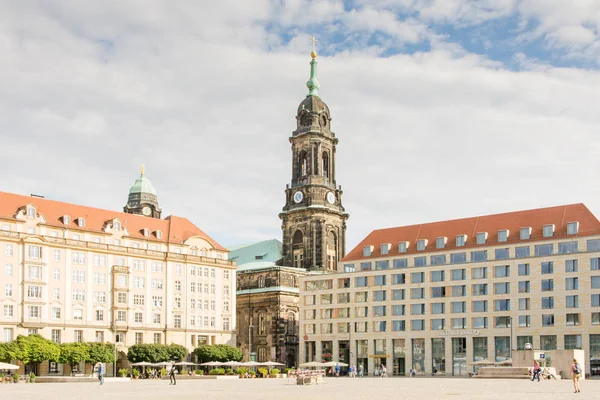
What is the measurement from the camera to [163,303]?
10619 cm

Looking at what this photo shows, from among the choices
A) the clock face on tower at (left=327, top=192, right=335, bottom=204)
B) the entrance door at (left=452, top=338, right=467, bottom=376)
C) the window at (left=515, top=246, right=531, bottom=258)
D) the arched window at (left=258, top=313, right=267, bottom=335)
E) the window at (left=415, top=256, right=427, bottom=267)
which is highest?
the clock face on tower at (left=327, top=192, right=335, bottom=204)

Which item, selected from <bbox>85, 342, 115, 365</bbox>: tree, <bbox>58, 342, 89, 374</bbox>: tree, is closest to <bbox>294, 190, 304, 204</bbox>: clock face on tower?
<bbox>85, 342, 115, 365</bbox>: tree

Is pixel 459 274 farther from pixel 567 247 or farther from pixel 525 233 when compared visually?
pixel 567 247

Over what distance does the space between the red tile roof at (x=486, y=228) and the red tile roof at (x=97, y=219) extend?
2089cm

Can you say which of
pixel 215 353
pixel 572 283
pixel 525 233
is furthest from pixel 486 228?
pixel 215 353

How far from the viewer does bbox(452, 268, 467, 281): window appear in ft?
345

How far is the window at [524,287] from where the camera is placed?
100m

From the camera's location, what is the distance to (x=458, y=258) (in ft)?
349

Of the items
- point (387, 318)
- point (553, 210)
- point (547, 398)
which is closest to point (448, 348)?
point (387, 318)

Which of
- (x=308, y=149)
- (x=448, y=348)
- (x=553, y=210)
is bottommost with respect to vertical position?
(x=448, y=348)

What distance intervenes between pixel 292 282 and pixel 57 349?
52319mm

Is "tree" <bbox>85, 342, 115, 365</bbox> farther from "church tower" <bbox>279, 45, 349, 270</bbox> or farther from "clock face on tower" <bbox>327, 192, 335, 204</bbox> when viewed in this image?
"clock face on tower" <bbox>327, 192, 335, 204</bbox>

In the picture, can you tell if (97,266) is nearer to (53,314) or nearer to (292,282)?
(53,314)

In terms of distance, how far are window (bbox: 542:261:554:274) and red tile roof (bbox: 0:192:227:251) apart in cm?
4052
